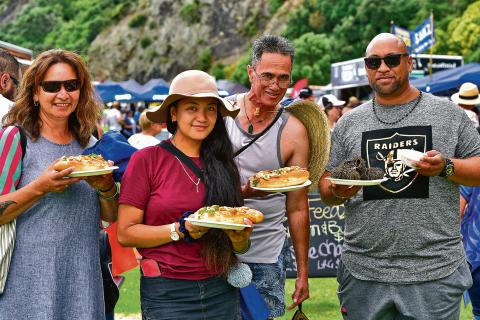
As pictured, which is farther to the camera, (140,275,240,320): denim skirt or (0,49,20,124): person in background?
(0,49,20,124): person in background

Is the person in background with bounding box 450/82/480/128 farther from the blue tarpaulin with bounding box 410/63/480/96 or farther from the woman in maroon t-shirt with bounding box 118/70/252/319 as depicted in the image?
the woman in maroon t-shirt with bounding box 118/70/252/319

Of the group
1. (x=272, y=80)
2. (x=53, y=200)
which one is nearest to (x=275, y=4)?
(x=272, y=80)

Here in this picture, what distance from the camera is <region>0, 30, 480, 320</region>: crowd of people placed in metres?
3.90

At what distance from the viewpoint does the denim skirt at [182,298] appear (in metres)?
3.89

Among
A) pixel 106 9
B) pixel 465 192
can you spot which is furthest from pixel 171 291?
pixel 106 9

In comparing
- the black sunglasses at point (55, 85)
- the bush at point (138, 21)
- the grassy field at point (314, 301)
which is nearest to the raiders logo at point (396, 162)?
the black sunglasses at point (55, 85)

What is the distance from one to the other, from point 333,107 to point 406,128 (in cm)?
930

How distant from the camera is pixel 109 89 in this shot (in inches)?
1385

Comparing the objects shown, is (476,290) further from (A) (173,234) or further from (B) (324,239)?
(A) (173,234)

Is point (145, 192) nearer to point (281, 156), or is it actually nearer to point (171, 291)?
point (171, 291)

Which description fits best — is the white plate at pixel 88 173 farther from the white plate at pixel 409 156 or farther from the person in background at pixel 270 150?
the white plate at pixel 409 156

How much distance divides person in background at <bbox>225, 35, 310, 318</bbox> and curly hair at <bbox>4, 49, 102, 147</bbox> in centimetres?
104

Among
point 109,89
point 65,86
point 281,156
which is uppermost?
point 65,86

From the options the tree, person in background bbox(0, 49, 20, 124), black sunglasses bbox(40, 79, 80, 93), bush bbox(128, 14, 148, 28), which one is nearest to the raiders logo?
black sunglasses bbox(40, 79, 80, 93)
